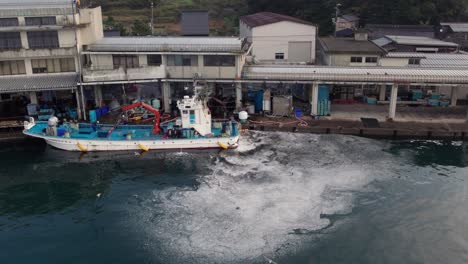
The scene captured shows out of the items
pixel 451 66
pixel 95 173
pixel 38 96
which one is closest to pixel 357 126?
pixel 451 66

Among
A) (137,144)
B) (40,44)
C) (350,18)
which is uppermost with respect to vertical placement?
(350,18)

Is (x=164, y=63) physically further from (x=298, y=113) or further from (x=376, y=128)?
(x=376, y=128)

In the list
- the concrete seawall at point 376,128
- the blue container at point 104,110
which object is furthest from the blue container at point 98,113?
the concrete seawall at point 376,128

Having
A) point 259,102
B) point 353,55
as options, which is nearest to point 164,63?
point 259,102

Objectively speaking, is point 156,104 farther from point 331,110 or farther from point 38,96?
point 331,110

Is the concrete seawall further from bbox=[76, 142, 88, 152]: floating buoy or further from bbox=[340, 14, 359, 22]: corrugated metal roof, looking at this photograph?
bbox=[340, 14, 359, 22]: corrugated metal roof

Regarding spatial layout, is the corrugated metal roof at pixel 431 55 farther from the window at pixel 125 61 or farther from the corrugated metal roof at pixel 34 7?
the corrugated metal roof at pixel 34 7

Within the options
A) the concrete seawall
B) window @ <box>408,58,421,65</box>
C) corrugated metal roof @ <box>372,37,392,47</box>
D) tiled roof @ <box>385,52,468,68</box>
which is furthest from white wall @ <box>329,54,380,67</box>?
the concrete seawall
